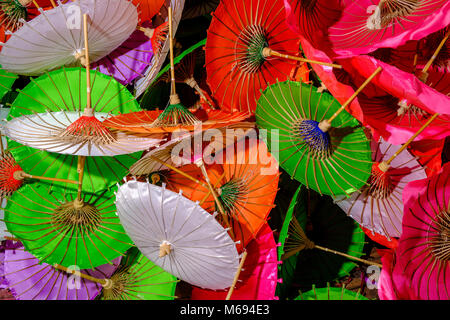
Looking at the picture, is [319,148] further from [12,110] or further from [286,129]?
[12,110]

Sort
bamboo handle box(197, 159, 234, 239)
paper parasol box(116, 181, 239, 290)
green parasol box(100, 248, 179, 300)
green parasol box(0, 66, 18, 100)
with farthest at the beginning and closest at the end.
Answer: green parasol box(0, 66, 18, 100)
green parasol box(100, 248, 179, 300)
bamboo handle box(197, 159, 234, 239)
paper parasol box(116, 181, 239, 290)

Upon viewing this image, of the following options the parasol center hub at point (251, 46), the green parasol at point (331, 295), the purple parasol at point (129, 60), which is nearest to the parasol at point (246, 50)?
the parasol center hub at point (251, 46)

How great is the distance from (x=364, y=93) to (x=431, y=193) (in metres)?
0.59

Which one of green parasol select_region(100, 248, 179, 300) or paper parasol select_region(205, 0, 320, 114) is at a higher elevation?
paper parasol select_region(205, 0, 320, 114)

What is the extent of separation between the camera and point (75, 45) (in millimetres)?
1854

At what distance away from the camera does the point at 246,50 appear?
195 cm

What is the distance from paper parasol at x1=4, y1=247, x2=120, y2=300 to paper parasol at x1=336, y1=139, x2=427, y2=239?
1.25 m

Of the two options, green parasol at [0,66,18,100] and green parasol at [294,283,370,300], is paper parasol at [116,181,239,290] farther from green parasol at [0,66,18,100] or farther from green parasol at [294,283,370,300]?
green parasol at [0,66,18,100]

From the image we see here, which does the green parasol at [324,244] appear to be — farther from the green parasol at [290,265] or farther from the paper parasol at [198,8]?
the paper parasol at [198,8]

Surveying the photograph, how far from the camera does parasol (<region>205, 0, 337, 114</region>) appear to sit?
187cm

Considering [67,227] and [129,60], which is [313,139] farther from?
[67,227]

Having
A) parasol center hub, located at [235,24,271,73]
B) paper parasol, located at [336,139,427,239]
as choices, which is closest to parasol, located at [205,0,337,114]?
parasol center hub, located at [235,24,271,73]

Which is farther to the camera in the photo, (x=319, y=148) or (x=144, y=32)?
(x=144, y=32)

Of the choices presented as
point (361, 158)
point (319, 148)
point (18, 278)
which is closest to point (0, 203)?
point (18, 278)
